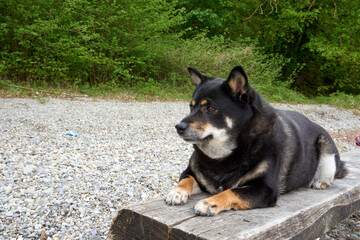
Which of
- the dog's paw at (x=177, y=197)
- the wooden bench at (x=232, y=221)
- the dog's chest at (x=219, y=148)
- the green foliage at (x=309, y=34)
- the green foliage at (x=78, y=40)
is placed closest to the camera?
the wooden bench at (x=232, y=221)

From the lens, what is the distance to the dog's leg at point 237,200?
6.87ft

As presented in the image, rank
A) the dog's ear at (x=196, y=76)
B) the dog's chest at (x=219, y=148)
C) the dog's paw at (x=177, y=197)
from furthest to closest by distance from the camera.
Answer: the dog's ear at (x=196, y=76)
the dog's chest at (x=219, y=148)
the dog's paw at (x=177, y=197)

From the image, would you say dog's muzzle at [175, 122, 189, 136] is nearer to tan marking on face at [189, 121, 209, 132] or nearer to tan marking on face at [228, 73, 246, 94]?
tan marking on face at [189, 121, 209, 132]

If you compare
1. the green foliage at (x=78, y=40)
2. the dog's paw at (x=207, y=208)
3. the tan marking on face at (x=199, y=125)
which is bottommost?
the green foliage at (x=78, y=40)

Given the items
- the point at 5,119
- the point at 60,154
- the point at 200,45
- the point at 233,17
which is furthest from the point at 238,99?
the point at 233,17

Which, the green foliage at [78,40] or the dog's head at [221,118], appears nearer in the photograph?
the dog's head at [221,118]

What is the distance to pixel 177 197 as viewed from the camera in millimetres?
2299

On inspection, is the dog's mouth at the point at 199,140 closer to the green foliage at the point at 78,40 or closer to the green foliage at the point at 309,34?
the green foliage at the point at 78,40

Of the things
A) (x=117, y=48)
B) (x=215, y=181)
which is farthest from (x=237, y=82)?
(x=117, y=48)

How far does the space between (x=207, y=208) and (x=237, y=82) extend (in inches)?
40.5

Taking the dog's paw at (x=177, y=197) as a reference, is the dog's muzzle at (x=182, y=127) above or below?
above

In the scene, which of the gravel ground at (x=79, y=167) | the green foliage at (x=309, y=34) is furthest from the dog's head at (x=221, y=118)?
the green foliage at (x=309, y=34)

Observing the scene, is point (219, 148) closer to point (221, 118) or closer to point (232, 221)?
point (221, 118)

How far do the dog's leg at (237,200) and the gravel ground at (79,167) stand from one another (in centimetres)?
143
